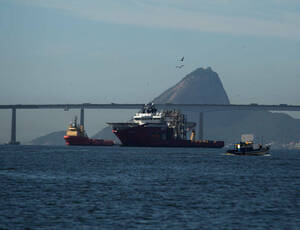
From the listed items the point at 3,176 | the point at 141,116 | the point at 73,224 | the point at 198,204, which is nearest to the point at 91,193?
the point at 198,204

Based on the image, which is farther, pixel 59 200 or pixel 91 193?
pixel 91 193

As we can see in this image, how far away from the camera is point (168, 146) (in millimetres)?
195250

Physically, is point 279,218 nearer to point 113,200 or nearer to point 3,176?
point 113,200

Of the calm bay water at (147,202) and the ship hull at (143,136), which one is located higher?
the ship hull at (143,136)

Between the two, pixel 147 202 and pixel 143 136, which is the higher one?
pixel 143 136

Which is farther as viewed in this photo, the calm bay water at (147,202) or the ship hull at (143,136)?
the ship hull at (143,136)

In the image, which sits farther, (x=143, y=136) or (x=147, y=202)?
(x=143, y=136)

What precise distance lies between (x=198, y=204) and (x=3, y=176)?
26800mm

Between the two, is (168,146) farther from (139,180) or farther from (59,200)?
(59,200)

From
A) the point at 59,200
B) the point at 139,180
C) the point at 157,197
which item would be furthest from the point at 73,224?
the point at 139,180

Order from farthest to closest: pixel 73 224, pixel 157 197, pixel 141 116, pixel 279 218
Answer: pixel 141 116
pixel 157 197
pixel 279 218
pixel 73 224

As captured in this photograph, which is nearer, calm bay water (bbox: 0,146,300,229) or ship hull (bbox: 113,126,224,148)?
calm bay water (bbox: 0,146,300,229)

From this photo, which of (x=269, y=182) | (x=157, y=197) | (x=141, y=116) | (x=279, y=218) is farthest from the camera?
(x=141, y=116)

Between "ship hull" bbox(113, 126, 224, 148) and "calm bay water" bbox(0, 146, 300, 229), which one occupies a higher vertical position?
"ship hull" bbox(113, 126, 224, 148)
